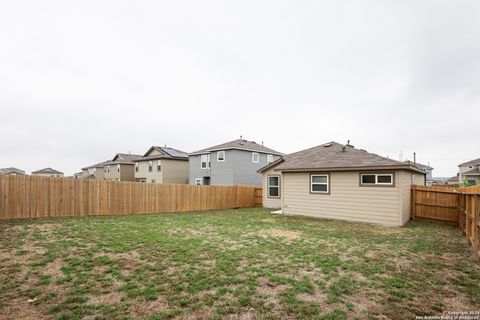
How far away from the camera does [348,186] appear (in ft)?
37.7

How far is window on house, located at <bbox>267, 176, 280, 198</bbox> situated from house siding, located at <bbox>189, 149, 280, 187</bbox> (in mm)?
6131

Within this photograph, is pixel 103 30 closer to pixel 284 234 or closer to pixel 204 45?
pixel 204 45

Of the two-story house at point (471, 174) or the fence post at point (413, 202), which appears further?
the two-story house at point (471, 174)

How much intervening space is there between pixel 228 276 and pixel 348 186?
9.22 meters

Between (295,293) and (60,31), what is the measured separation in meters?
16.0

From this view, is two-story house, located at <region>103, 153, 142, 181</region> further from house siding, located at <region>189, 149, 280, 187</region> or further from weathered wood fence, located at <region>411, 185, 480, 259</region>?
weathered wood fence, located at <region>411, 185, 480, 259</region>

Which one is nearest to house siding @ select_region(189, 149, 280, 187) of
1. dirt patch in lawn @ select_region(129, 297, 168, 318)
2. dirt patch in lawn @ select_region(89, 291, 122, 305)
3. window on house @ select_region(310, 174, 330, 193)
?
window on house @ select_region(310, 174, 330, 193)

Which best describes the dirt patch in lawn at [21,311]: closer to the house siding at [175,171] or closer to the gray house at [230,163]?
the gray house at [230,163]

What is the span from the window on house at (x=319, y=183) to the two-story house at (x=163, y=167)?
22.1m

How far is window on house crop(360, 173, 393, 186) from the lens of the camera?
10.4 m

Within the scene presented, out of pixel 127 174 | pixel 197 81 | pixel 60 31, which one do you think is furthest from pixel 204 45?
pixel 127 174

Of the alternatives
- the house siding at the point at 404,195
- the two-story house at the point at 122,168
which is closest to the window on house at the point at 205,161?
A: the two-story house at the point at 122,168

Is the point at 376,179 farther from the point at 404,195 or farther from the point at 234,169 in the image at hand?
the point at 234,169

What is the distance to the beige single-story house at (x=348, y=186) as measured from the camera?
10252mm
